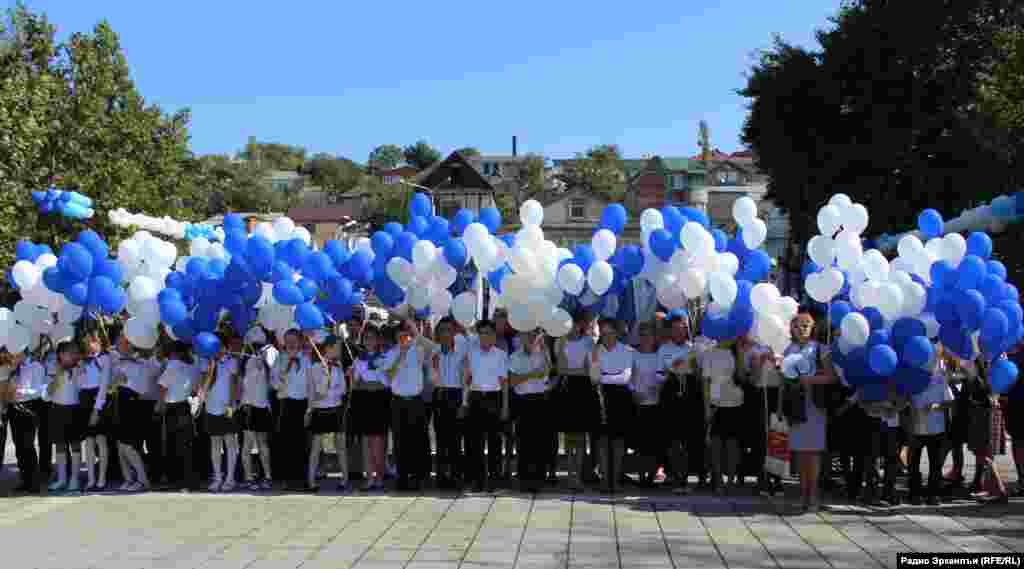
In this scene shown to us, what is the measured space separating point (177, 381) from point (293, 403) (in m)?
1.14

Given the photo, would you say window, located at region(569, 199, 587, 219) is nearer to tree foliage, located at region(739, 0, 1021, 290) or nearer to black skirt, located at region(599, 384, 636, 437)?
tree foliage, located at region(739, 0, 1021, 290)

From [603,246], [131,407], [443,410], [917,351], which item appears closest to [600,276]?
[603,246]

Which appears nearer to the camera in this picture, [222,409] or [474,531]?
[474,531]

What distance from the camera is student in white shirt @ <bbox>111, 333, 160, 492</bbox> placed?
1139 cm

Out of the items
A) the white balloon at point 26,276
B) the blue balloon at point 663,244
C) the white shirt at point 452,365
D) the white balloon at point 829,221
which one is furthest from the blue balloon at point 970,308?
the white balloon at point 26,276

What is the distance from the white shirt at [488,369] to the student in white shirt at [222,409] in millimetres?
2348

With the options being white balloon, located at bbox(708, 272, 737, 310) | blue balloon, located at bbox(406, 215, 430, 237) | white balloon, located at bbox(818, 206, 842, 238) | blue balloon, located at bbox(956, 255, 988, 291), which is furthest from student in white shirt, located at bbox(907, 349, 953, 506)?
blue balloon, located at bbox(406, 215, 430, 237)

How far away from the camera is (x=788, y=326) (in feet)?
33.9

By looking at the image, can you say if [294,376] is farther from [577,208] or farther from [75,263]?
[577,208]

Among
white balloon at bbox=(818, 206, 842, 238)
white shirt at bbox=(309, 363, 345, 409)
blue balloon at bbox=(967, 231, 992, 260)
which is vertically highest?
white balloon at bbox=(818, 206, 842, 238)

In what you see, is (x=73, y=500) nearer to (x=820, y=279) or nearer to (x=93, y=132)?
(x=820, y=279)

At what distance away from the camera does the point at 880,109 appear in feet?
82.4

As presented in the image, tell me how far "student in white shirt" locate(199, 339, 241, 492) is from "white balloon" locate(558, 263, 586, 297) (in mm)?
3323

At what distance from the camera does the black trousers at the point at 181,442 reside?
37.0 feet
